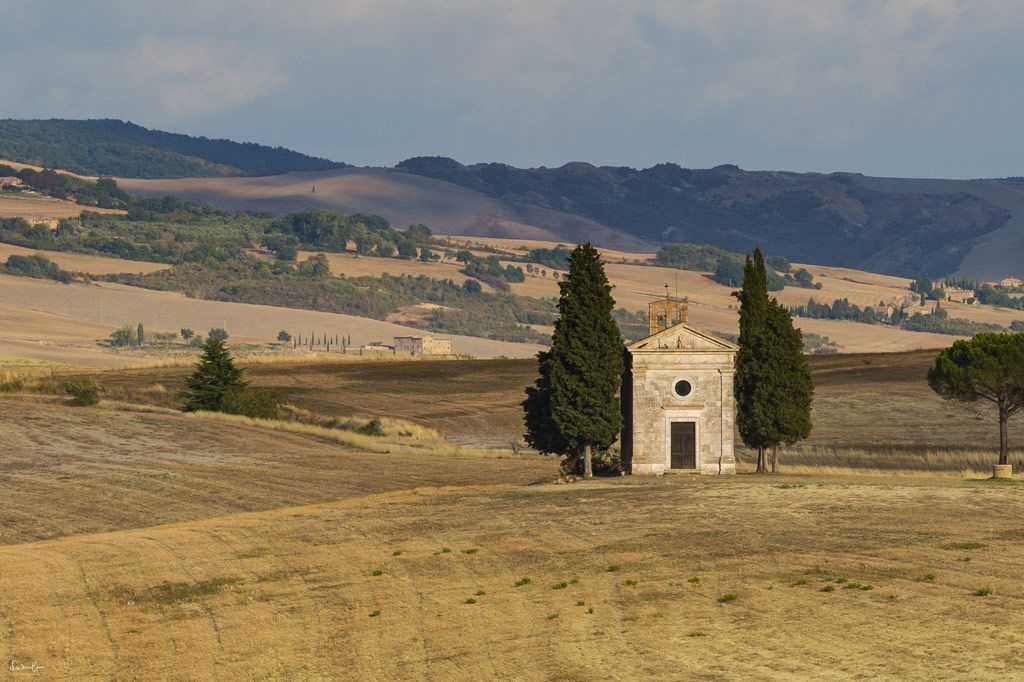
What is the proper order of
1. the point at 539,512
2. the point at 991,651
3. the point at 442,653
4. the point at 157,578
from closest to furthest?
the point at 991,651 < the point at 442,653 < the point at 157,578 < the point at 539,512

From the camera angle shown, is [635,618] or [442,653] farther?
[635,618]

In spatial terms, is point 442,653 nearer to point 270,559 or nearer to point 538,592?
point 538,592

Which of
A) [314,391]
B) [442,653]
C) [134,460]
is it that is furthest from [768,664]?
[314,391]

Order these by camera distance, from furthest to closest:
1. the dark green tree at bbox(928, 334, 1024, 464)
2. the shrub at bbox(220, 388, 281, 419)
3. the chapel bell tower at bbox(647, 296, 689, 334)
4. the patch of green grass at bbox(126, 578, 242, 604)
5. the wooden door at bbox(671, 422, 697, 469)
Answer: the shrub at bbox(220, 388, 281, 419) → the dark green tree at bbox(928, 334, 1024, 464) → the chapel bell tower at bbox(647, 296, 689, 334) → the wooden door at bbox(671, 422, 697, 469) → the patch of green grass at bbox(126, 578, 242, 604)

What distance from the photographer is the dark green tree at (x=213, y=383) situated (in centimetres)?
9750

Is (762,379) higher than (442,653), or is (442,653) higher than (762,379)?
(762,379)

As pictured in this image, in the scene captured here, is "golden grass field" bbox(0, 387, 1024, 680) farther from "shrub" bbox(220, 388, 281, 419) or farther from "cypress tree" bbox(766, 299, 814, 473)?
"shrub" bbox(220, 388, 281, 419)

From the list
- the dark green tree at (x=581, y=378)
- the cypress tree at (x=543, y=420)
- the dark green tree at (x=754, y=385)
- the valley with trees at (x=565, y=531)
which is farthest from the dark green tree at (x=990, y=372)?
the cypress tree at (x=543, y=420)

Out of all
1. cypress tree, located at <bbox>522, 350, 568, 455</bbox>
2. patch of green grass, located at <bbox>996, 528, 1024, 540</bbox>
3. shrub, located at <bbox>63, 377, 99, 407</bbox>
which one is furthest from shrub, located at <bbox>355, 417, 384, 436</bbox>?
patch of green grass, located at <bbox>996, 528, 1024, 540</bbox>

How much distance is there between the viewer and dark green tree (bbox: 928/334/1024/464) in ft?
228

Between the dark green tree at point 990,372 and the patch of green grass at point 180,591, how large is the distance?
4099cm

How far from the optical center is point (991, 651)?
→ 28547mm

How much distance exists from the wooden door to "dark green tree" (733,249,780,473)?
3599 millimetres

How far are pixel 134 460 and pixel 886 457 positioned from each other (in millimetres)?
37661
